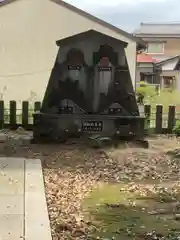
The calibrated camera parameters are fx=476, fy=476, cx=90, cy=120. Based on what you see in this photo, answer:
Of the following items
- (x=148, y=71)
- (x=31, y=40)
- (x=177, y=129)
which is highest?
(x=31, y=40)

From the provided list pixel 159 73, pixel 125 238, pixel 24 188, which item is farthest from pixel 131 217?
pixel 159 73

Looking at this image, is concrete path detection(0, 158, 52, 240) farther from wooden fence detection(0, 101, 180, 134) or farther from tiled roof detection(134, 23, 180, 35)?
tiled roof detection(134, 23, 180, 35)

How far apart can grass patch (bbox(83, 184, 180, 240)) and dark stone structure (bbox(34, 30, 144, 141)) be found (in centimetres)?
329

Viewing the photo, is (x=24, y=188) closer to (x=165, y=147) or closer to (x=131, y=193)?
(x=131, y=193)

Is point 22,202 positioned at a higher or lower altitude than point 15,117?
lower

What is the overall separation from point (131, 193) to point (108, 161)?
2.14 meters

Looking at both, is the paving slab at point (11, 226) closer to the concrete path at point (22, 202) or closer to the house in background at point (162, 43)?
the concrete path at point (22, 202)

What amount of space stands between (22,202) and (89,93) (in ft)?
16.4

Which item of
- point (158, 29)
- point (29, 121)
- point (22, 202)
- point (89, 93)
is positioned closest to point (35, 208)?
point (22, 202)

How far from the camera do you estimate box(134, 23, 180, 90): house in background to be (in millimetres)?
45438

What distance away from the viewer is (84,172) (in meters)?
7.71

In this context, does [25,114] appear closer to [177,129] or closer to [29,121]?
[29,121]

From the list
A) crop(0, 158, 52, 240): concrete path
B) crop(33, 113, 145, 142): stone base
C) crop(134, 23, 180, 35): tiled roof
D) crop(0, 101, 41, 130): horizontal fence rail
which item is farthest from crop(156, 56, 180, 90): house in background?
crop(0, 158, 52, 240): concrete path

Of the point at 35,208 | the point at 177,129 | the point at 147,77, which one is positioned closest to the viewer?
the point at 35,208
